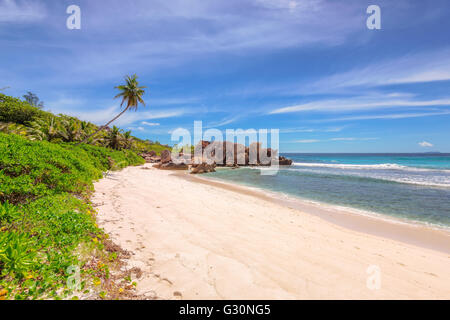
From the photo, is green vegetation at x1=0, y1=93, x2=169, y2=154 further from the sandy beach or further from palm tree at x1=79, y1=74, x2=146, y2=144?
the sandy beach

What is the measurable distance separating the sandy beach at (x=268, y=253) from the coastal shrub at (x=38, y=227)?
1065 millimetres

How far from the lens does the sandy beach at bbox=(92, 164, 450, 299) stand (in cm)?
371

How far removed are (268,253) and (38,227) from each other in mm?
5519

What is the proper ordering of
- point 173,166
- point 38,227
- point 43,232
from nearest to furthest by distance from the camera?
point 43,232 → point 38,227 → point 173,166

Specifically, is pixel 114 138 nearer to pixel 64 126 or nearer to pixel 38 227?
pixel 64 126

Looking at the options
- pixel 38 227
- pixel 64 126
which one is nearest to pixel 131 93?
pixel 64 126

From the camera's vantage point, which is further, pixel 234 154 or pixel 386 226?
pixel 234 154

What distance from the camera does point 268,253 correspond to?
5207mm

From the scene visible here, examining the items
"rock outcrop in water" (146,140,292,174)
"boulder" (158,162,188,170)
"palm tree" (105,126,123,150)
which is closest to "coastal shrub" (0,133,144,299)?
"boulder" (158,162,188,170)

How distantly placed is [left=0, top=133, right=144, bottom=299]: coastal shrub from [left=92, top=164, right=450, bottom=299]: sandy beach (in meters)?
1.07

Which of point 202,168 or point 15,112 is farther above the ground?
point 15,112

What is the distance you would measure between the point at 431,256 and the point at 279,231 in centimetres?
475
